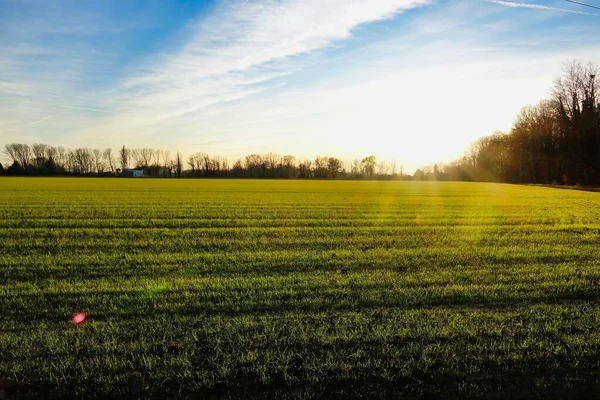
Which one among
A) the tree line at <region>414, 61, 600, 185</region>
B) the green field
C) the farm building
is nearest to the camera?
the green field

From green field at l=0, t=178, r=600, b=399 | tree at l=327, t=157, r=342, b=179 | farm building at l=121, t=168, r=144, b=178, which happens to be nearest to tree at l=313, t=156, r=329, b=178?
tree at l=327, t=157, r=342, b=179

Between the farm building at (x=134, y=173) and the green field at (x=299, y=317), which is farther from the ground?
the farm building at (x=134, y=173)

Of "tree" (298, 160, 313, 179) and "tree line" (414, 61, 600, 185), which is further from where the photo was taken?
"tree" (298, 160, 313, 179)

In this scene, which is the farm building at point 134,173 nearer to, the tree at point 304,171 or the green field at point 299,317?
the tree at point 304,171

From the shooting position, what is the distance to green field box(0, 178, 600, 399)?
5.21 m

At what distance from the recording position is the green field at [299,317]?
5207mm

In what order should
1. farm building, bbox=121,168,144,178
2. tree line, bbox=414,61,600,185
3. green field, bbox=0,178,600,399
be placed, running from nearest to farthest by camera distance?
green field, bbox=0,178,600,399 → tree line, bbox=414,61,600,185 → farm building, bbox=121,168,144,178

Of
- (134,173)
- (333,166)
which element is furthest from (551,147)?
(134,173)

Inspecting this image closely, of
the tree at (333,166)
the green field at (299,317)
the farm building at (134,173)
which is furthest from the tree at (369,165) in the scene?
the green field at (299,317)

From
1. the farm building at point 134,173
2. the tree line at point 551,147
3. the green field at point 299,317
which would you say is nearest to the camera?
the green field at point 299,317

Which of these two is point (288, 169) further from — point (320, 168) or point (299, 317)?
point (299, 317)

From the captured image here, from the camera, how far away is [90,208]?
27.3m

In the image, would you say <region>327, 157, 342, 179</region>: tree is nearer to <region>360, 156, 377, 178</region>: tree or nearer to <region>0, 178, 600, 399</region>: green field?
<region>360, 156, 377, 178</region>: tree

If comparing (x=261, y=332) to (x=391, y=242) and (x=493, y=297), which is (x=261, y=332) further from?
(x=391, y=242)
